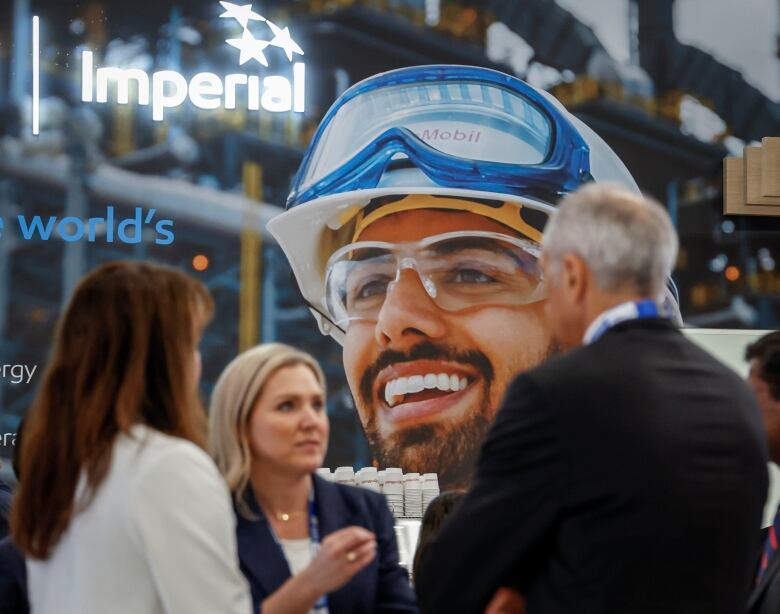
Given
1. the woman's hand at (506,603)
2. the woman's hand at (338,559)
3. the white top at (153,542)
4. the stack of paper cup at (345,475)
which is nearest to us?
the white top at (153,542)

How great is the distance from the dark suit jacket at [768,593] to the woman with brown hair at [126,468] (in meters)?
1.17

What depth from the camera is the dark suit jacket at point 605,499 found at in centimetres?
147

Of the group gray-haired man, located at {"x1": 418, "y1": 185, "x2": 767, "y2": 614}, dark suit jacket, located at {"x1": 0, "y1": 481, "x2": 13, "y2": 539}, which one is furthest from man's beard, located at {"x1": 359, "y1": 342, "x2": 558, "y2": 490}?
gray-haired man, located at {"x1": 418, "y1": 185, "x2": 767, "y2": 614}

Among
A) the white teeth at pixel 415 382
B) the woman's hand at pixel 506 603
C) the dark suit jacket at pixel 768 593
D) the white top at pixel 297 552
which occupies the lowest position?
the white teeth at pixel 415 382

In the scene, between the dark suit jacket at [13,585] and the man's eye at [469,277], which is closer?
the dark suit jacket at [13,585]

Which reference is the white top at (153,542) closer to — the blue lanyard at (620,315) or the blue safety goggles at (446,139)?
the blue lanyard at (620,315)

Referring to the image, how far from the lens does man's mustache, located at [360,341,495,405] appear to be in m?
5.14

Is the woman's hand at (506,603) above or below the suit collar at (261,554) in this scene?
above

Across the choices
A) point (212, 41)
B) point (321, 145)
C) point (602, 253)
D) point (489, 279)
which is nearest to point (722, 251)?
point (489, 279)

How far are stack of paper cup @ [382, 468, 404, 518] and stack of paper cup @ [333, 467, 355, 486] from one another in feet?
0.50

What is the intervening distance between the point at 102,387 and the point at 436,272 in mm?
3694

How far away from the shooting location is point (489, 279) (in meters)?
5.18

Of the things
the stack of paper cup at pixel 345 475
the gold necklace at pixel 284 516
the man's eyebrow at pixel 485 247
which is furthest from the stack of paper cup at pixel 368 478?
the gold necklace at pixel 284 516

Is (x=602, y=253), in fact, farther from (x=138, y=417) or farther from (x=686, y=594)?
(x=138, y=417)
